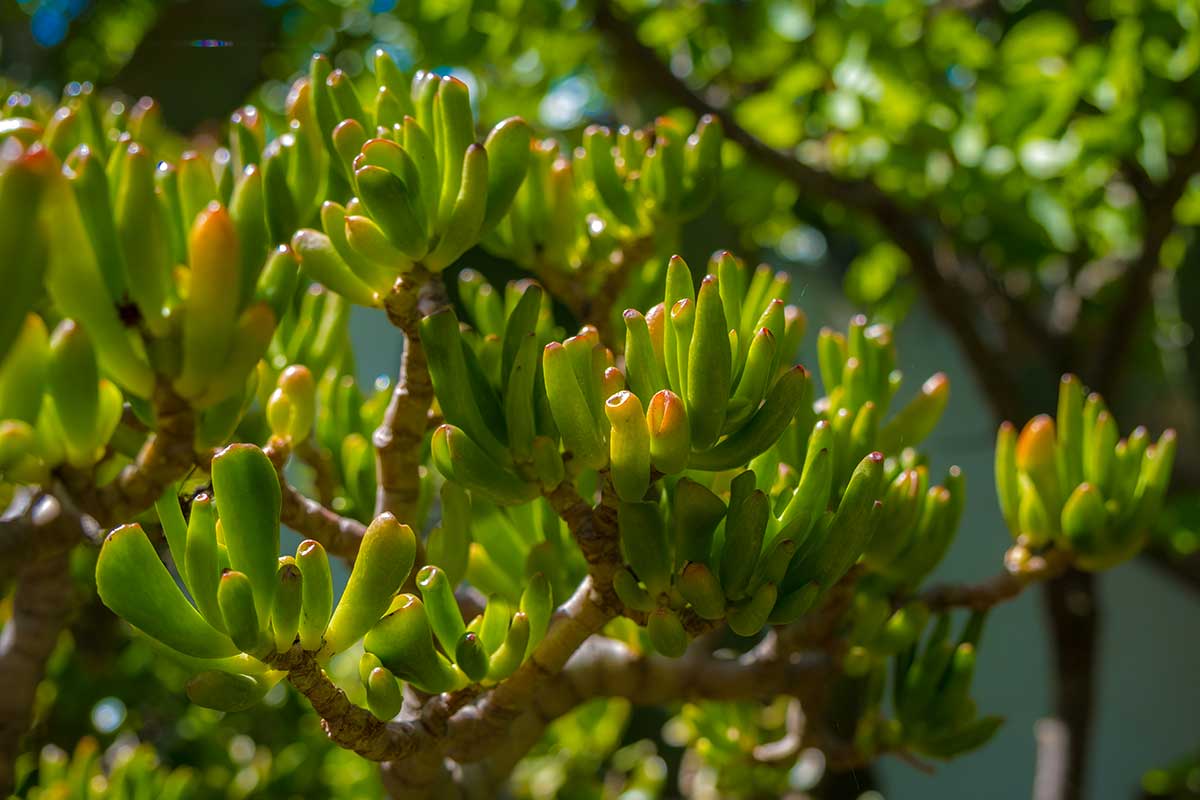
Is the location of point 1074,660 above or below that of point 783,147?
below

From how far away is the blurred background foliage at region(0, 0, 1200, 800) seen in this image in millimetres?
813

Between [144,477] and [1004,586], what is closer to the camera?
[144,477]

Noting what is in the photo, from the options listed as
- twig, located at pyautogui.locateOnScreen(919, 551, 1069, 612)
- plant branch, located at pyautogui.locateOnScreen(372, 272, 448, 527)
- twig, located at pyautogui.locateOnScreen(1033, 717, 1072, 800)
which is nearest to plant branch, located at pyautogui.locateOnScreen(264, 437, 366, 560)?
plant branch, located at pyautogui.locateOnScreen(372, 272, 448, 527)

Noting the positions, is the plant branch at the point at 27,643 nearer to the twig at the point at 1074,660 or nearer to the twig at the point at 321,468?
the twig at the point at 321,468

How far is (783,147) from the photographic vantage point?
111cm

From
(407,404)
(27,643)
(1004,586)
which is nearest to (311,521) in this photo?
(407,404)

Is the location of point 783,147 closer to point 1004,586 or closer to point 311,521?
point 1004,586

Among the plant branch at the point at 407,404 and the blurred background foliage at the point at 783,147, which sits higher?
the plant branch at the point at 407,404

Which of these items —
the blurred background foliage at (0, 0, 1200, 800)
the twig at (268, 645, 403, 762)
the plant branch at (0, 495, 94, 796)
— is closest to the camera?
the twig at (268, 645, 403, 762)

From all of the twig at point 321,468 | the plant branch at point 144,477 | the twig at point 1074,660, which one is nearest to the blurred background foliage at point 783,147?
the twig at point 1074,660

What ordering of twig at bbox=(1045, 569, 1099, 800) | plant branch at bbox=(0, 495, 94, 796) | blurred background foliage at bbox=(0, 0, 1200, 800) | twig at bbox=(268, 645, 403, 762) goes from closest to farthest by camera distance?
twig at bbox=(268, 645, 403, 762) < plant branch at bbox=(0, 495, 94, 796) < blurred background foliage at bbox=(0, 0, 1200, 800) < twig at bbox=(1045, 569, 1099, 800)

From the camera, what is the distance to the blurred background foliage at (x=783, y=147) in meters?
0.81

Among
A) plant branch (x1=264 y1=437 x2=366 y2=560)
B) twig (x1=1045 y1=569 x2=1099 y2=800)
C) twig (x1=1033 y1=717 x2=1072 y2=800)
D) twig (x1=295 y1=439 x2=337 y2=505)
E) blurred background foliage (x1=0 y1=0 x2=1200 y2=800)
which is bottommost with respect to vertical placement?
twig (x1=1033 y1=717 x2=1072 y2=800)

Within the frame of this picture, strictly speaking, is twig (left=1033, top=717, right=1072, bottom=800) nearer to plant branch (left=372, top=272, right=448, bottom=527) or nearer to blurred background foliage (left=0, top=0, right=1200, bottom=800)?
blurred background foliage (left=0, top=0, right=1200, bottom=800)
